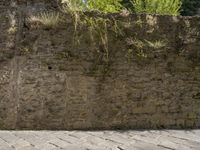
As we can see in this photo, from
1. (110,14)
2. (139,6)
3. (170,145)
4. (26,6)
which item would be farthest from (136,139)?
(139,6)

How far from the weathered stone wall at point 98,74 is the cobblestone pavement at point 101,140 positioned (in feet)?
1.62

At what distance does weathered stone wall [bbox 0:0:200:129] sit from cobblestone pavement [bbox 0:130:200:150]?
0.49m

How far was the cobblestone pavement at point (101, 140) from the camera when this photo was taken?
584 cm

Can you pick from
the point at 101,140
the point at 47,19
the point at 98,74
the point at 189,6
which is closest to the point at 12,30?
the point at 47,19

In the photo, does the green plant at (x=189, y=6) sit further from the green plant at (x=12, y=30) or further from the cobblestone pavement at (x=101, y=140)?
the green plant at (x=12, y=30)

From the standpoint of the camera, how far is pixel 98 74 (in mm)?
7895

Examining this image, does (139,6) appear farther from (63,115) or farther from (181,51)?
(63,115)

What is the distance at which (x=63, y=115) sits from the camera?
779 centimetres

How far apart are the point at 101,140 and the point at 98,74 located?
1843 mm

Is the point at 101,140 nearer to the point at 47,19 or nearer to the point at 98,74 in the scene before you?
the point at 98,74

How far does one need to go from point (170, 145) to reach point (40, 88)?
311cm

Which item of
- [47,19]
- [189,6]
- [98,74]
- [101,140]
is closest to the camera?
[101,140]

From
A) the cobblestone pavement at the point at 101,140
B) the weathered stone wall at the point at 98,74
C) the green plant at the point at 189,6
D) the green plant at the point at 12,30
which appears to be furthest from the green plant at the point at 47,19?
the green plant at the point at 189,6

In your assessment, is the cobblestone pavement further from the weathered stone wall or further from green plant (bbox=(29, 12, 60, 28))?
green plant (bbox=(29, 12, 60, 28))
